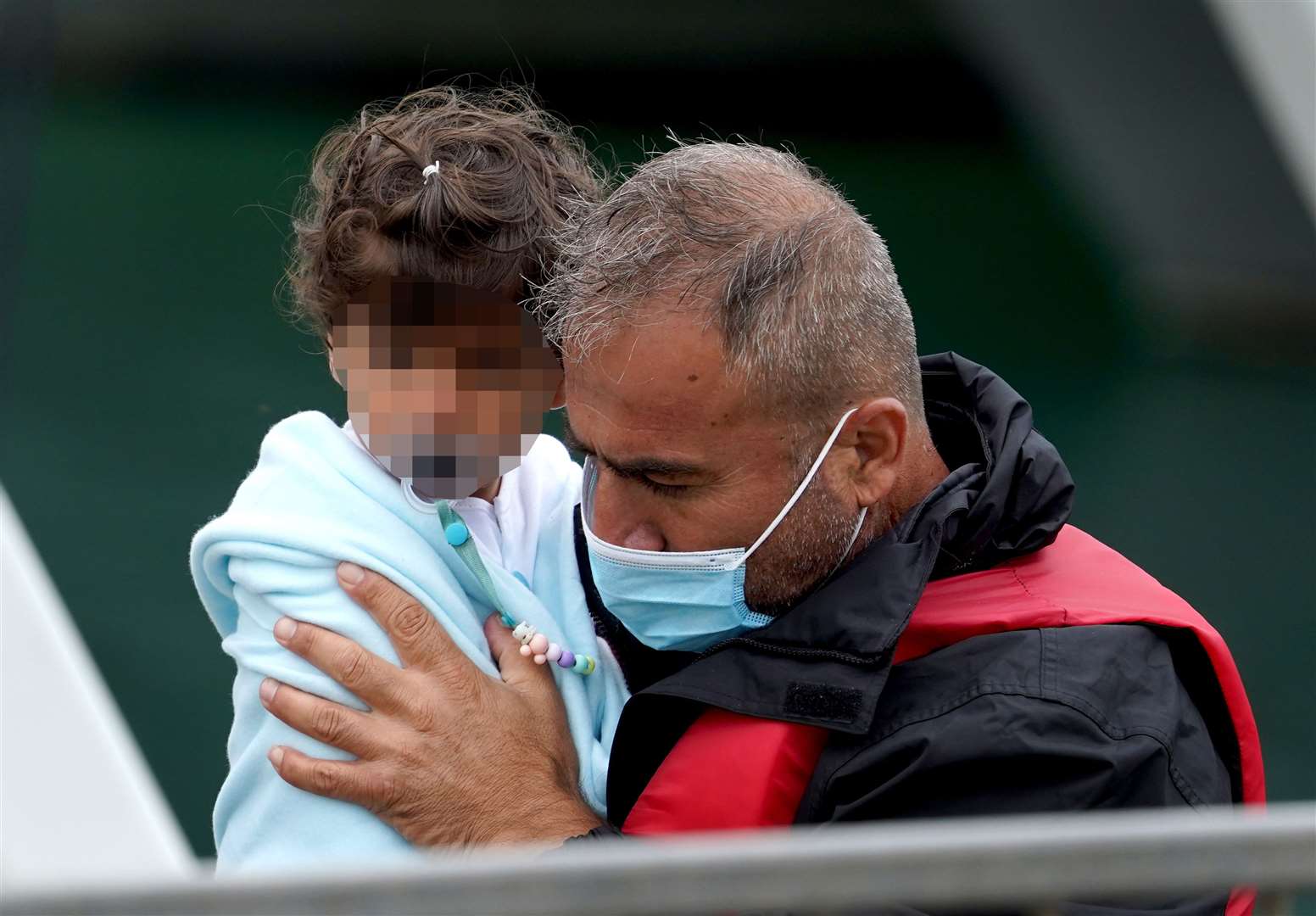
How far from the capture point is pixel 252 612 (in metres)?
1.77

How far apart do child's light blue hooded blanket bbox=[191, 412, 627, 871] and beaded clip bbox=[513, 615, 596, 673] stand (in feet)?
0.09

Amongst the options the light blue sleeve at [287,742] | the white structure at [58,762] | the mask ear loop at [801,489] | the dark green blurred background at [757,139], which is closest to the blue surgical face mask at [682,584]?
the mask ear loop at [801,489]

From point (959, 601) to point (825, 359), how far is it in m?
0.39

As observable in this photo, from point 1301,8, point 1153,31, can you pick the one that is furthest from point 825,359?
point 1153,31

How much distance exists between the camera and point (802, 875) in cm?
83

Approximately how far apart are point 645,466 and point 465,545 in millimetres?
278

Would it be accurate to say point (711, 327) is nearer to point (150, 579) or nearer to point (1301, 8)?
point (1301, 8)

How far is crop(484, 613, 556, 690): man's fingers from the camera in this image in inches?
73.3

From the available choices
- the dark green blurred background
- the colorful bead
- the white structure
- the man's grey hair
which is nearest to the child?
the colorful bead

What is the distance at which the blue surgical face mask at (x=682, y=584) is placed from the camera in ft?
6.29

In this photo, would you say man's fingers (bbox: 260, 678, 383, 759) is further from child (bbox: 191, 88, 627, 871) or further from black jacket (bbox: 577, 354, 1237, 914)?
black jacket (bbox: 577, 354, 1237, 914)

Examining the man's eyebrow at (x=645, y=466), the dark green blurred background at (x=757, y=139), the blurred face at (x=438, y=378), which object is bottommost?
the dark green blurred background at (x=757, y=139)

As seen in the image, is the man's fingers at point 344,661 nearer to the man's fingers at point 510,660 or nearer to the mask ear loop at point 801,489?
the man's fingers at point 510,660

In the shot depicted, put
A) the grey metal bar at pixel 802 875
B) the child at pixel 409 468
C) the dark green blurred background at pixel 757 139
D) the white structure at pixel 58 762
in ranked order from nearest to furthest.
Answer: the grey metal bar at pixel 802 875 < the white structure at pixel 58 762 < the child at pixel 409 468 < the dark green blurred background at pixel 757 139
